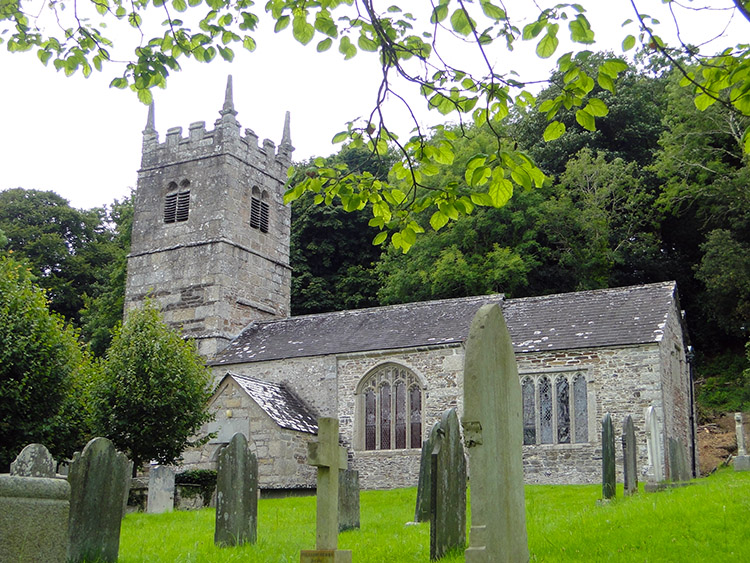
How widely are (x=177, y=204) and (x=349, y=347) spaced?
10322mm

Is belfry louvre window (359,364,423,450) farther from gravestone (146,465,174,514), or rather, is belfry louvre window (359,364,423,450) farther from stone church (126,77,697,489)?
gravestone (146,465,174,514)

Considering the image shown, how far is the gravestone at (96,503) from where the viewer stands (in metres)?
7.91

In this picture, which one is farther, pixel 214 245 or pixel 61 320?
pixel 214 245

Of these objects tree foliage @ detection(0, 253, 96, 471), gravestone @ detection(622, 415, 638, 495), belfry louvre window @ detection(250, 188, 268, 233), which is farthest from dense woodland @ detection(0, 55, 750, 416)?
gravestone @ detection(622, 415, 638, 495)

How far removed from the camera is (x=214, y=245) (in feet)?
95.1

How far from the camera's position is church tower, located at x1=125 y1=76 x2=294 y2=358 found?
94.2 ft

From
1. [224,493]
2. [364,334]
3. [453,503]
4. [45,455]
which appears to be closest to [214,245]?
[364,334]

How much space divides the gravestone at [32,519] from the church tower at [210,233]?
74.7ft

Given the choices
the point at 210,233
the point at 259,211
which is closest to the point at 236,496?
the point at 210,233

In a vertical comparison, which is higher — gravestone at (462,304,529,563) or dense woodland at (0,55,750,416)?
dense woodland at (0,55,750,416)

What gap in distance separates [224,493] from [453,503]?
299 cm

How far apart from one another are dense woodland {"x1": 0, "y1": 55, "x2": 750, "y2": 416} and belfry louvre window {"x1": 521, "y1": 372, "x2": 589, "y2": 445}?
9104 millimetres

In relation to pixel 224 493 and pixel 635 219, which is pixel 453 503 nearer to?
pixel 224 493

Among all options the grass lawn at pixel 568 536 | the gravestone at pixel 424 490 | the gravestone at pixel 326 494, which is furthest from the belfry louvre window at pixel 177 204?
the gravestone at pixel 326 494
